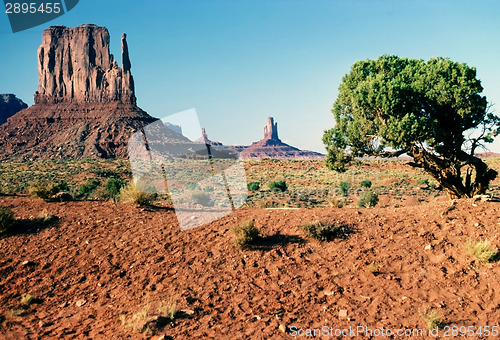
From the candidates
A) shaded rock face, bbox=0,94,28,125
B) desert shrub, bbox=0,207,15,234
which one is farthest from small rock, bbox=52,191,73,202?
shaded rock face, bbox=0,94,28,125

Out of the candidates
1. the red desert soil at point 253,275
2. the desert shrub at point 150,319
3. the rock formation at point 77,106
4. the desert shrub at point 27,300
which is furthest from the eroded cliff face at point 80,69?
the desert shrub at point 150,319

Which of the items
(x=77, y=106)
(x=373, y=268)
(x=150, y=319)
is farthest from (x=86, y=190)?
(x=77, y=106)

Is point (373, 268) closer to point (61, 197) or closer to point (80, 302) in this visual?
point (80, 302)

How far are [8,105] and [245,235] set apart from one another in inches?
8394

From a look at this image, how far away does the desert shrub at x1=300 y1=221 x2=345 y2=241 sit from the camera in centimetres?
993

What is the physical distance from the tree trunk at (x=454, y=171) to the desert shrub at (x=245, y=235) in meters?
6.58

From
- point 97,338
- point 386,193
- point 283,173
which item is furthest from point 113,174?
point 97,338

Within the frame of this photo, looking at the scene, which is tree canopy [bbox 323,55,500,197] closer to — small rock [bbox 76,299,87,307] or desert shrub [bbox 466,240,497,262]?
desert shrub [bbox 466,240,497,262]

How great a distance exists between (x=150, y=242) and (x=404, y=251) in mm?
7099

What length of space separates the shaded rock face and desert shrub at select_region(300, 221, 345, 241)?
206660mm

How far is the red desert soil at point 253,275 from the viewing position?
7062 mm

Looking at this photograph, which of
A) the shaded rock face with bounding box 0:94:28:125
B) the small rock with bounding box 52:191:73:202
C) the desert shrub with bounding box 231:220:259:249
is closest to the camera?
the desert shrub with bounding box 231:220:259:249

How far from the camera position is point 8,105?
591 ft

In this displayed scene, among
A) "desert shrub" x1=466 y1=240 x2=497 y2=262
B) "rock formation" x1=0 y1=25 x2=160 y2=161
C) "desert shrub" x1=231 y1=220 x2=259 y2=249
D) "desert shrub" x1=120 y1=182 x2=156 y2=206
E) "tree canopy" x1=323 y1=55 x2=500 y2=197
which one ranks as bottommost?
"desert shrub" x1=466 y1=240 x2=497 y2=262
